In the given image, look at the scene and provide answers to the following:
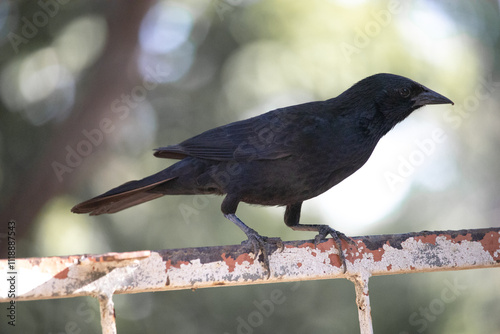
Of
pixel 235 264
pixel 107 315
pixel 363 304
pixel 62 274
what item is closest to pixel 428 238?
pixel 363 304

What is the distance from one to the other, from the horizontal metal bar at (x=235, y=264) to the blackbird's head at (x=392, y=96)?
1.63m

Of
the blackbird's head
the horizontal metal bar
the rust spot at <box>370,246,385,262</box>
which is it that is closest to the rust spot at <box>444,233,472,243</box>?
the horizontal metal bar

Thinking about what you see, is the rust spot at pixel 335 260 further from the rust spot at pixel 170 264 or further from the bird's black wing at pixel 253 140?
the bird's black wing at pixel 253 140

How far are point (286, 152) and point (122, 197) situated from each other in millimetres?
1098

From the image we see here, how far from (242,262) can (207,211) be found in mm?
4310

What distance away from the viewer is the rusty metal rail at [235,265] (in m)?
1.58

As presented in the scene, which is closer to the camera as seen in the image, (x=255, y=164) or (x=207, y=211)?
(x=255, y=164)

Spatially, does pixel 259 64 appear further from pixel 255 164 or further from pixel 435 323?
pixel 435 323

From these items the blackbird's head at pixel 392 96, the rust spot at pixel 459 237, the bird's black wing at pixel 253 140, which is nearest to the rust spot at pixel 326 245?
the rust spot at pixel 459 237

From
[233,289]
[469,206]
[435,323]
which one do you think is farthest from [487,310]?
[233,289]

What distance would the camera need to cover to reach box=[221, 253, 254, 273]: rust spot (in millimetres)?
1869

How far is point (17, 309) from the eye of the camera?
5.63m

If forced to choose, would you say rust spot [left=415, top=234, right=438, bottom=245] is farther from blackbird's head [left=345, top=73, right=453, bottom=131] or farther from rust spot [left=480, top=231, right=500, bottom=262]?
blackbird's head [left=345, top=73, right=453, bottom=131]

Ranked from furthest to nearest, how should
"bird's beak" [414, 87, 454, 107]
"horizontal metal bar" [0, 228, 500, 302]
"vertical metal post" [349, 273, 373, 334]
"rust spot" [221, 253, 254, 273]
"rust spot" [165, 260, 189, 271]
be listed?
"bird's beak" [414, 87, 454, 107], "vertical metal post" [349, 273, 373, 334], "rust spot" [221, 253, 254, 273], "rust spot" [165, 260, 189, 271], "horizontal metal bar" [0, 228, 500, 302]
